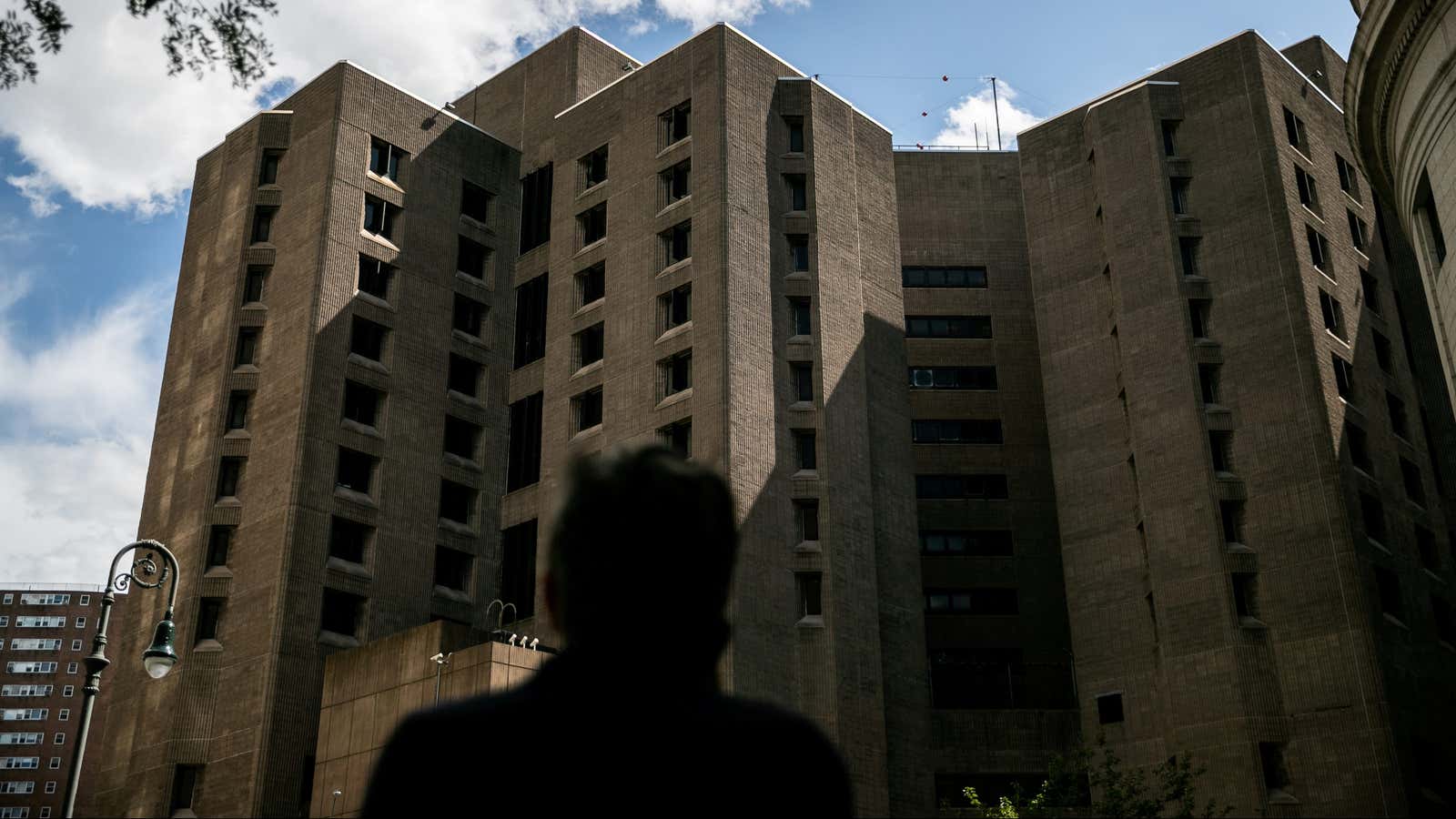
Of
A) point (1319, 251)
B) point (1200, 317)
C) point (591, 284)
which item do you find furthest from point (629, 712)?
point (1319, 251)

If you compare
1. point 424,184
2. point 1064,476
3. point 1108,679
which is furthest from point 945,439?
point 424,184

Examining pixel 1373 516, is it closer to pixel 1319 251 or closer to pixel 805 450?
pixel 1319 251

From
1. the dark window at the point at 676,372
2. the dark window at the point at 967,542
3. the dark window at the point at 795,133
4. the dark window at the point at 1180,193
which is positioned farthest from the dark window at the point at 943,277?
the dark window at the point at 676,372

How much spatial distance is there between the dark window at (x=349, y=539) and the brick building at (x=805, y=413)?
13cm

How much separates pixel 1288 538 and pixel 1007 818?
1621 cm

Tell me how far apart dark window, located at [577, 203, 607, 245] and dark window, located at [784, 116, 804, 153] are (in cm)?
830

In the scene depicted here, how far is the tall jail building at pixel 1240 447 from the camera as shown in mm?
54094

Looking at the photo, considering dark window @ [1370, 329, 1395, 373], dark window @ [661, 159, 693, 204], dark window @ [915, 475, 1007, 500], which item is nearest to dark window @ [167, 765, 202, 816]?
dark window @ [661, 159, 693, 204]

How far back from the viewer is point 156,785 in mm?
54062

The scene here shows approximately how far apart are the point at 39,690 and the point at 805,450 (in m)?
125

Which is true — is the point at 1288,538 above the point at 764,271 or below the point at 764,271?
below

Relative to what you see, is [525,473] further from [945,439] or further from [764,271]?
[945,439]

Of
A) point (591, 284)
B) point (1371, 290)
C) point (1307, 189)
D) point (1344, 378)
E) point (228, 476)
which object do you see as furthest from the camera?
point (1371, 290)

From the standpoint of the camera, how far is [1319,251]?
63.1 meters
